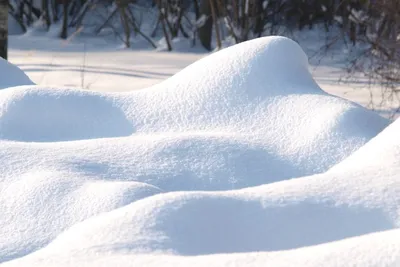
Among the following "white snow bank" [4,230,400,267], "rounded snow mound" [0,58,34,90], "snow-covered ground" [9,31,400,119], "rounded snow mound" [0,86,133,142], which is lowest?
"snow-covered ground" [9,31,400,119]

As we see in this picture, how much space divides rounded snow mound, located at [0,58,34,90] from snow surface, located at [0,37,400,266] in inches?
28.6

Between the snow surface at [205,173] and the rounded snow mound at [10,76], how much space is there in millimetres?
725

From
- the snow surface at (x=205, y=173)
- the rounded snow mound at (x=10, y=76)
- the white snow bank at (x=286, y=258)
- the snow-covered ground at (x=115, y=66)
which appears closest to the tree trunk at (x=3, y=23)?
the snow-covered ground at (x=115, y=66)

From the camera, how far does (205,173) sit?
286cm

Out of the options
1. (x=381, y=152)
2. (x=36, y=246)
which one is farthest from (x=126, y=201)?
(x=381, y=152)

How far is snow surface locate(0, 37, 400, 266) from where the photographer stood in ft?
6.47

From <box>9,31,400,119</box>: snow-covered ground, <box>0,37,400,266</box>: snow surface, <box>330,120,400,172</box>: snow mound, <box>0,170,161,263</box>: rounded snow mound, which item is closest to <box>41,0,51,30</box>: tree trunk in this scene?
<box>9,31,400,119</box>: snow-covered ground

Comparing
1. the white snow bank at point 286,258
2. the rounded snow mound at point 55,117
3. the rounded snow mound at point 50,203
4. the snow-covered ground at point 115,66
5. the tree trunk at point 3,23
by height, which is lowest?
the snow-covered ground at point 115,66

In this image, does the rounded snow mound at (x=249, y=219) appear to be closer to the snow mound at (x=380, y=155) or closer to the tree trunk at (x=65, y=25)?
the snow mound at (x=380, y=155)

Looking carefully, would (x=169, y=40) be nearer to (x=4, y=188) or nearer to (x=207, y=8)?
(x=207, y=8)

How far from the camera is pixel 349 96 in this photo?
732 cm

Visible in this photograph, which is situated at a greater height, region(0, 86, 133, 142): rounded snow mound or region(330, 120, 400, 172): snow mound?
region(330, 120, 400, 172): snow mound

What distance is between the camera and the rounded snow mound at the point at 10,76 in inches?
161

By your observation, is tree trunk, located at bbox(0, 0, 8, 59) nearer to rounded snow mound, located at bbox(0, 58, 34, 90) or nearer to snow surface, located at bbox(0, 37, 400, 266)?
rounded snow mound, located at bbox(0, 58, 34, 90)
